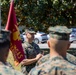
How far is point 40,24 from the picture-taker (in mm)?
19109

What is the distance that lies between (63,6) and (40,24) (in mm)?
1508

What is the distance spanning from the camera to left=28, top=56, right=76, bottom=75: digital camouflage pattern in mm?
4037

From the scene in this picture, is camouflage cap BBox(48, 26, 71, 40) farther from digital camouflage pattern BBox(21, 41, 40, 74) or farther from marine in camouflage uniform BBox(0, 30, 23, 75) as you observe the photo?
digital camouflage pattern BBox(21, 41, 40, 74)

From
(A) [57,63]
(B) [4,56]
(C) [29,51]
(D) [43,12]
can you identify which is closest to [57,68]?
(A) [57,63]

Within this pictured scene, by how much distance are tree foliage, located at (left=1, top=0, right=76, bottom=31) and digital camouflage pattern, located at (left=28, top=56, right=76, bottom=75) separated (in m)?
14.2

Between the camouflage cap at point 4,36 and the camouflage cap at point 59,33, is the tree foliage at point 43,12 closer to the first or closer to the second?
the camouflage cap at point 59,33

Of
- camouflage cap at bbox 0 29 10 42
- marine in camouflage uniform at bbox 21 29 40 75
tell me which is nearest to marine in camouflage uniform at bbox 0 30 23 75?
camouflage cap at bbox 0 29 10 42

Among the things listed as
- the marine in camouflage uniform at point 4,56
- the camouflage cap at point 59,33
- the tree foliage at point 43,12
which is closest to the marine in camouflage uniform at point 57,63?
the camouflage cap at point 59,33

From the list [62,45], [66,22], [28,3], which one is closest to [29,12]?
[28,3]

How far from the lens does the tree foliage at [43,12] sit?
61.1 ft

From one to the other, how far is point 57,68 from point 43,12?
1508cm

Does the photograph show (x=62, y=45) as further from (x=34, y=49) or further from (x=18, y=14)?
(x=18, y=14)

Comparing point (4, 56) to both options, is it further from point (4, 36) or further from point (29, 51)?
point (29, 51)

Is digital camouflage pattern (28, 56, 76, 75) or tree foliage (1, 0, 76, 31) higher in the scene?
digital camouflage pattern (28, 56, 76, 75)
